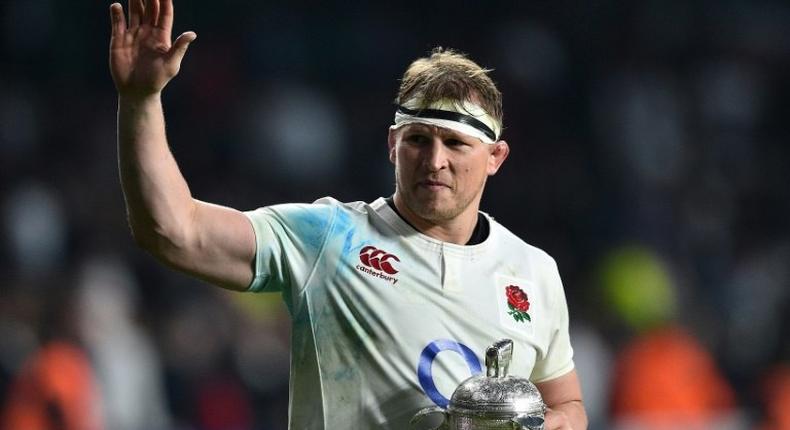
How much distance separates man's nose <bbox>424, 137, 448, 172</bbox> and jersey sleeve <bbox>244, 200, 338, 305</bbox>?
29 cm

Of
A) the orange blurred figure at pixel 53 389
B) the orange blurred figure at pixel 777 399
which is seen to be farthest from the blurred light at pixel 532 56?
the orange blurred figure at pixel 53 389

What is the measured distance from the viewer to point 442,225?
367 cm

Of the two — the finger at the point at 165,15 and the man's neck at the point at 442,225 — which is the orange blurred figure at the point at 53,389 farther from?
the finger at the point at 165,15

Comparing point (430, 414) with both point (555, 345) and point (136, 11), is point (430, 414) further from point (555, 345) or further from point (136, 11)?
point (136, 11)

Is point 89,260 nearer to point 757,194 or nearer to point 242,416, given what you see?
point 242,416

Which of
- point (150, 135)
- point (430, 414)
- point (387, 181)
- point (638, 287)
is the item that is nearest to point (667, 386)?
point (638, 287)

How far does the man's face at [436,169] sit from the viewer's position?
3555 millimetres

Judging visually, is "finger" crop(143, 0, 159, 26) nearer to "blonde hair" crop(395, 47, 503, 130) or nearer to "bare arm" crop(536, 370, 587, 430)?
"blonde hair" crop(395, 47, 503, 130)

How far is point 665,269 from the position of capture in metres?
9.73

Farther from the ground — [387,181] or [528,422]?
[528,422]

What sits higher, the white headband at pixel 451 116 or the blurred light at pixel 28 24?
the white headband at pixel 451 116

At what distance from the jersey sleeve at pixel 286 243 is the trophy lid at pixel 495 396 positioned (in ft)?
1.92

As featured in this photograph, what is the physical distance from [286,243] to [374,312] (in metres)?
0.28

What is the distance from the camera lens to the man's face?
3.55 meters
